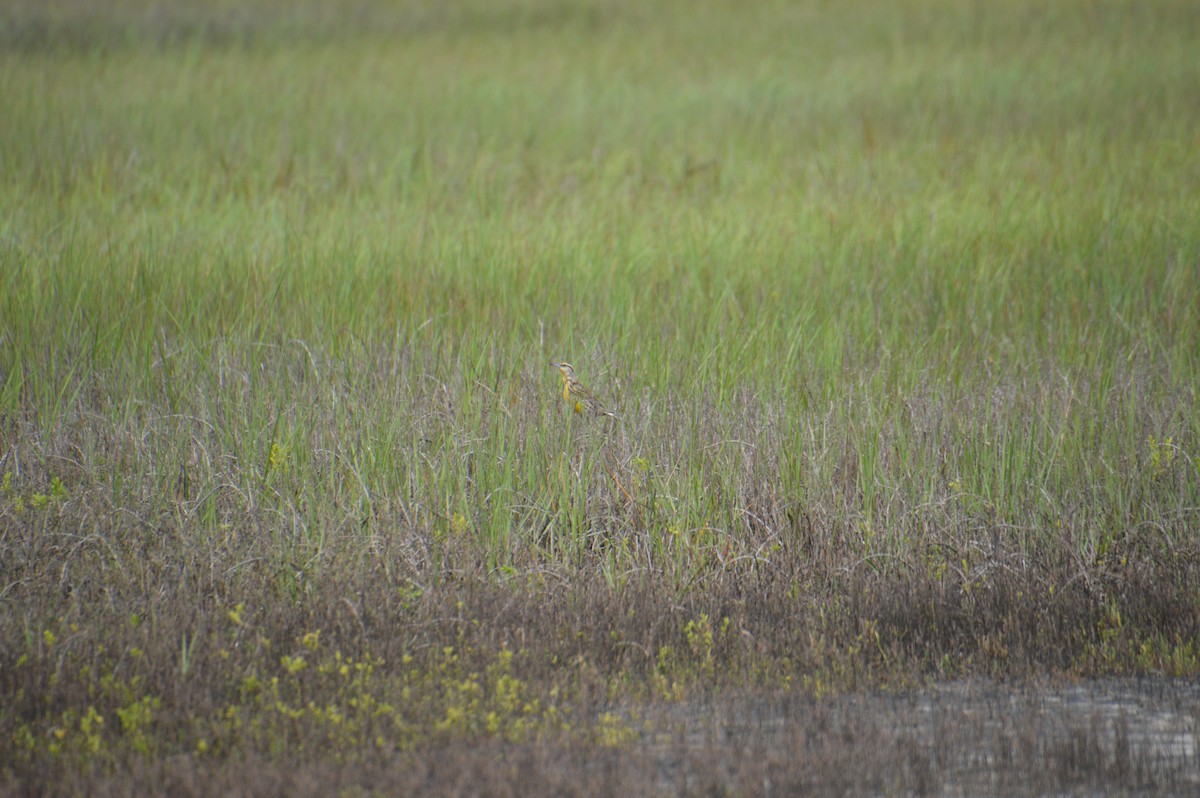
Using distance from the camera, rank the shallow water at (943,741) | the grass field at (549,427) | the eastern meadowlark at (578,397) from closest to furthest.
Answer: the shallow water at (943,741) → the grass field at (549,427) → the eastern meadowlark at (578,397)

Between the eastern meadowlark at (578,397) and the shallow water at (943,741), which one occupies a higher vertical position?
the eastern meadowlark at (578,397)

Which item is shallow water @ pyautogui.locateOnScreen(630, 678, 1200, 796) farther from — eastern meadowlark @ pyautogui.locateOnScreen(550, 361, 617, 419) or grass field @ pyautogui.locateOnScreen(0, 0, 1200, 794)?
eastern meadowlark @ pyautogui.locateOnScreen(550, 361, 617, 419)

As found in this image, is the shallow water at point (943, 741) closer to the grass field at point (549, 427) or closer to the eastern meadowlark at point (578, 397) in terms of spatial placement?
the grass field at point (549, 427)

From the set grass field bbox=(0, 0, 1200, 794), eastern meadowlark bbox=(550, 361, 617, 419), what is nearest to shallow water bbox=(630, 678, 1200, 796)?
grass field bbox=(0, 0, 1200, 794)

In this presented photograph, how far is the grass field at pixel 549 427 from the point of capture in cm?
332

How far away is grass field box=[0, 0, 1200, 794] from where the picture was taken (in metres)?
3.32

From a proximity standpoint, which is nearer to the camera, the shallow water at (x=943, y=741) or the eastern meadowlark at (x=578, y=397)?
the shallow water at (x=943, y=741)

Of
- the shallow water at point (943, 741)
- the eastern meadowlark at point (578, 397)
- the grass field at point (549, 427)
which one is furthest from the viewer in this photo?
the eastern meadowlark at point (578, 397)

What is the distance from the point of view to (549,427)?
15.6 ft

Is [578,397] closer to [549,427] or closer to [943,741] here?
[549,427]

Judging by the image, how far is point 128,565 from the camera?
152 inches

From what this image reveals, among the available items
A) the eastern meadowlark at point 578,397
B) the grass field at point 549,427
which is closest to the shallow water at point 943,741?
the grass field at point 549,427

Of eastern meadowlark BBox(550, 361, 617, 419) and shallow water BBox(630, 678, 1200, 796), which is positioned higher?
eastern meadowlark BBox(550, 361, 617, 419)

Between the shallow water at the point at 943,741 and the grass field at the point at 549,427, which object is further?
the grass field at the point at 549,427
